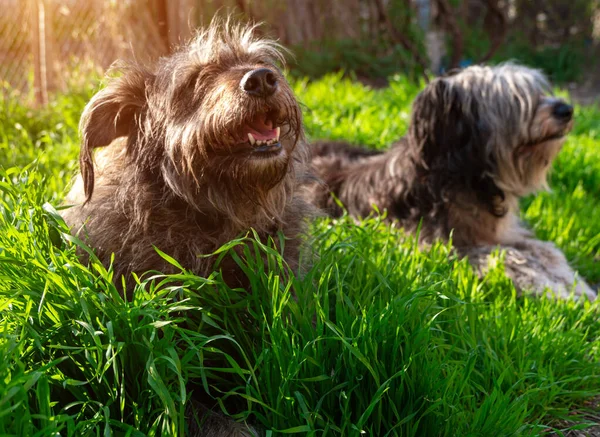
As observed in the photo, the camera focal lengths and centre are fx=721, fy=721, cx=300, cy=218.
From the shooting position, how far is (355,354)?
8.56ft

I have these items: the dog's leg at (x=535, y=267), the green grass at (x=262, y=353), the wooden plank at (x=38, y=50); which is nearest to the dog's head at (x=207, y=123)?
the green grass at (x=262, y=353)

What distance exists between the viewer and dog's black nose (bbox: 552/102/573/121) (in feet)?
15.4

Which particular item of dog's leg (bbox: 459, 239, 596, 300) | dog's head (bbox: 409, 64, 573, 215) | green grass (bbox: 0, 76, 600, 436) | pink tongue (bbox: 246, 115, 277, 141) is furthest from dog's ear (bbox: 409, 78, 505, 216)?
pink tongue (bbox: 246, 115, 277, 141)

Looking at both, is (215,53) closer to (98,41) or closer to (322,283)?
(322,283)

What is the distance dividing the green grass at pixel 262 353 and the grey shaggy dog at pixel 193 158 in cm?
17

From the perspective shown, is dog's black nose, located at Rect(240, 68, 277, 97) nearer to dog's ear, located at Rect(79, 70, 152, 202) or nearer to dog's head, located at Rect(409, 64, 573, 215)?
dog's ear, located at Rect(79, 70, 152, 202)

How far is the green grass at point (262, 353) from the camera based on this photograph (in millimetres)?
2447

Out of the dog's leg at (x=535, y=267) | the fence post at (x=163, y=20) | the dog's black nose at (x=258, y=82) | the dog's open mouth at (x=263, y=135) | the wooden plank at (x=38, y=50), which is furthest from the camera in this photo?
the fence post at (x=163, y=20)

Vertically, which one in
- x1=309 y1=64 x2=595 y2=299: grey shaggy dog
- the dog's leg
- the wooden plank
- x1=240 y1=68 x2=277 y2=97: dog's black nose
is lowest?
the dog's leg

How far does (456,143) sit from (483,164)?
23cm

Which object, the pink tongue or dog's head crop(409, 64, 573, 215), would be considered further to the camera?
→ dog's head crop(409, 64, 573, 215)

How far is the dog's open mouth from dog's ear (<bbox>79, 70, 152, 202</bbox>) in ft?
1.90

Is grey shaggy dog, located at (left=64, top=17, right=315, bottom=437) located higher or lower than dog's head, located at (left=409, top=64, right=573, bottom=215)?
higher

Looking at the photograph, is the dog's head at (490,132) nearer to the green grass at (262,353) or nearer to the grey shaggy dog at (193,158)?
the green grass at (262,353)
